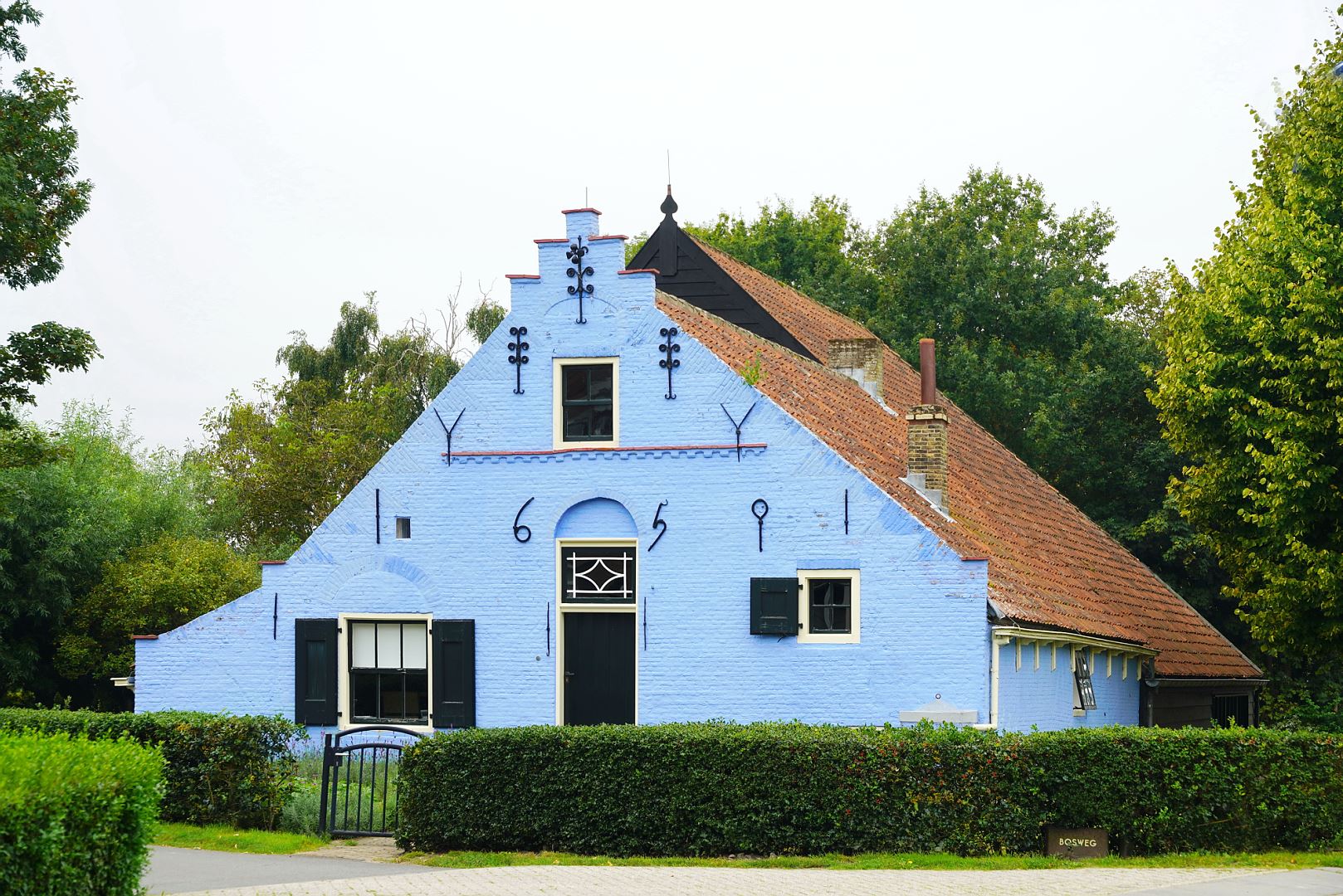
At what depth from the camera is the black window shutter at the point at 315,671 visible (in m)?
21.2

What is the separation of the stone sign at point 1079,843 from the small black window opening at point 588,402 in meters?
8.64

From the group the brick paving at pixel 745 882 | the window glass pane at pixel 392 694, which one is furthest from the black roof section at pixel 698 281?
the brick paving at pixel 745 882

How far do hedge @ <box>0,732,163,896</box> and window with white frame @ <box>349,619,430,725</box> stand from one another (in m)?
10.4

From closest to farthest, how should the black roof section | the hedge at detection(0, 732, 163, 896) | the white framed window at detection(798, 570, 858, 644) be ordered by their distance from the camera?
1. the hedge at detection(0, 732, 163, 896)
2. the white framed window at detection(798, 570, 858, 644)
3. the black roof section

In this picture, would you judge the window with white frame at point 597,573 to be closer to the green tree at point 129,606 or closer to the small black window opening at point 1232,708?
the green tree at point 129,606

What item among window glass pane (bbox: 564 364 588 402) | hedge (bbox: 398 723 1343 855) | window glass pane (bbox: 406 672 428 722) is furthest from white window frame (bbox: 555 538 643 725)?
hedge (bbox: 398 723 1343 855)

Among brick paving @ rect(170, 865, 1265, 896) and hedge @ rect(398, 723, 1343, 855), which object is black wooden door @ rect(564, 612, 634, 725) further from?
brick paving @ rect(170, 865, 1265, 896)

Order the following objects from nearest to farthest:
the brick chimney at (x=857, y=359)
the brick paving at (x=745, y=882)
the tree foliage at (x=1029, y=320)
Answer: the brick paving at (x=745, y=882), the brick chimney at (x=857, y=359), the tree foliage at (x=1029, y=320)

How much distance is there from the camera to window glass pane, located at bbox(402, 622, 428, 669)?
21.3 metres

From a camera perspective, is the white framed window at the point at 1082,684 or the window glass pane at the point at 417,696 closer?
the window glass pane at the point at 417,696

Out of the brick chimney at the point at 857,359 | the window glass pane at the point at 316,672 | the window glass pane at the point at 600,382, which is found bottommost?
the window glass pane at the point at 316,672

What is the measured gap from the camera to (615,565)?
21.0m

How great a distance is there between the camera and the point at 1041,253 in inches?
1609

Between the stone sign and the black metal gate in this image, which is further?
the black metal gate
